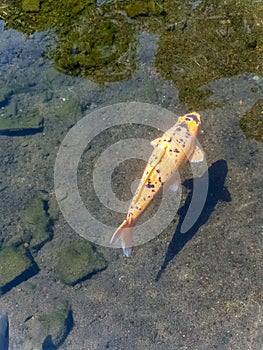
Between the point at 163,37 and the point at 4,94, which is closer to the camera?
the point at 4,94

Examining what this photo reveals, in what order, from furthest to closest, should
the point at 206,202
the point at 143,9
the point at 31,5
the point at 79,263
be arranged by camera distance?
the point at 31,5 → the point at 143,9 → the point at 206,202 → the point at 79,263

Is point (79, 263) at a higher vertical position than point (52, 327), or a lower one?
higher

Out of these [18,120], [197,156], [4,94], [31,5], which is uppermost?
[31,5]

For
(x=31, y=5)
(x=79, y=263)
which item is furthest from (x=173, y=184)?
(x=31, y=5)

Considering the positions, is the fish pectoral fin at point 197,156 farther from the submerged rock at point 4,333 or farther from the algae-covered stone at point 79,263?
the submerged rock at point 4,333

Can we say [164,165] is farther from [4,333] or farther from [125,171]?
[4,333]

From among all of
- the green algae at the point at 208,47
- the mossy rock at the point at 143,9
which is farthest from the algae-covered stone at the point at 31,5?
the green algae at the point at 208,47
